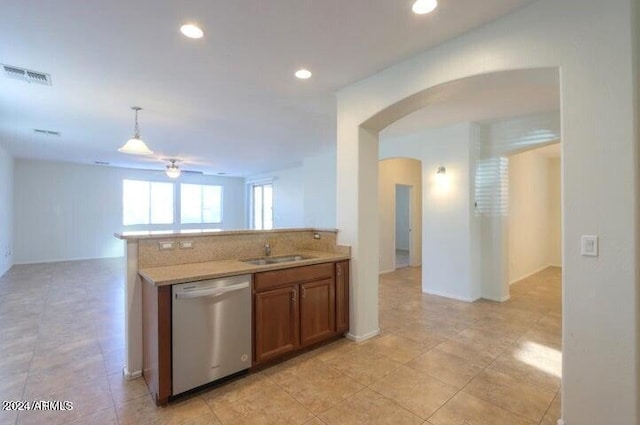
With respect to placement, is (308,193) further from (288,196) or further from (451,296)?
(451,296)

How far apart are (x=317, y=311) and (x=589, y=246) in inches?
84.6

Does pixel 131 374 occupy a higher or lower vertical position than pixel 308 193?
lower

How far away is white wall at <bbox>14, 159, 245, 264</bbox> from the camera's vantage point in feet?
26.0

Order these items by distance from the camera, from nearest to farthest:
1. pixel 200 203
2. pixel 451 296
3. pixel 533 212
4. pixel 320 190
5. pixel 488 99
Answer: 1. pixel 488 99
2. pixel 451 296
3. pixel 533 212
4. pixel 320 190
5. pixel 200 203

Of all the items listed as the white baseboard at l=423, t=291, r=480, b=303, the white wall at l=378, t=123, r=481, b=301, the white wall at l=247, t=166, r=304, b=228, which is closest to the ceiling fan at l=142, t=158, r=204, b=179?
the white wall at l=247, t=166, r=304, b=228

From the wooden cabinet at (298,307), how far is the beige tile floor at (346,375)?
0.18m

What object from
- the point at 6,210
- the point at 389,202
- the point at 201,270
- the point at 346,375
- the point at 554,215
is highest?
Answer: the point at 389,202

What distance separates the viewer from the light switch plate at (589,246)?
1.76 m

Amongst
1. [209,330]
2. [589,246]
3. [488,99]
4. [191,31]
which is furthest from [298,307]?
[488,99]

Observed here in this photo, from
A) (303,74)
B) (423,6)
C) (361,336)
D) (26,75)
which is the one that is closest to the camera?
(423,6)

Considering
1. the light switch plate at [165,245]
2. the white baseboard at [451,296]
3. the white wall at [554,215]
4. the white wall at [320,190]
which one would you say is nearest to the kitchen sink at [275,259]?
the light switch plate at [165,245]

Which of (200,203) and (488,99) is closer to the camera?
(488,99)

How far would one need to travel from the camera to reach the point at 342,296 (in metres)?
3.26

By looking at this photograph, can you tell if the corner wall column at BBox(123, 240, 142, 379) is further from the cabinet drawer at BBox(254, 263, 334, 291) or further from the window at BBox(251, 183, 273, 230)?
the window at BBox(251, 183, 273, 230)
